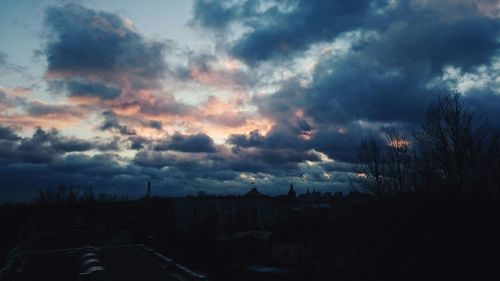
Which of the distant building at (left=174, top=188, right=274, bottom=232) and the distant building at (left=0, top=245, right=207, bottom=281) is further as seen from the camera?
the distant building at (left=174, top=188, right=274, bottom=232)

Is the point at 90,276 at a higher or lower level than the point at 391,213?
lower

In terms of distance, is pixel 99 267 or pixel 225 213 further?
pixel 225 213

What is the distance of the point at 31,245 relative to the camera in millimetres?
29953

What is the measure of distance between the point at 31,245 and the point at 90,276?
21.5 m

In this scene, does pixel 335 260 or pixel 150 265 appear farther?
pixel 150 265

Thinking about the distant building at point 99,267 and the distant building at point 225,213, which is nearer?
the distant building at point 99,267

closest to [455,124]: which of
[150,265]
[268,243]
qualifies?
[268,243]

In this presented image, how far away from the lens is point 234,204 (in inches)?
2349

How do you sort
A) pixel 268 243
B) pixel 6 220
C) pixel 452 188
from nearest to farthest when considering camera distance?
pixel 452 188
pixel 268 243
pixel 6 220

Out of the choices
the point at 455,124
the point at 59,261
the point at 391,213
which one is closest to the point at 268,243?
the point at 455,124

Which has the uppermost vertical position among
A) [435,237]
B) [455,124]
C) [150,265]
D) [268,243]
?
[455,124]


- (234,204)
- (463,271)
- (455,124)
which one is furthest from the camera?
(234,204)

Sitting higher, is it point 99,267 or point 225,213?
point 99,267

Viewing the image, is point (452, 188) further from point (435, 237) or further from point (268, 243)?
point (268, 243)
